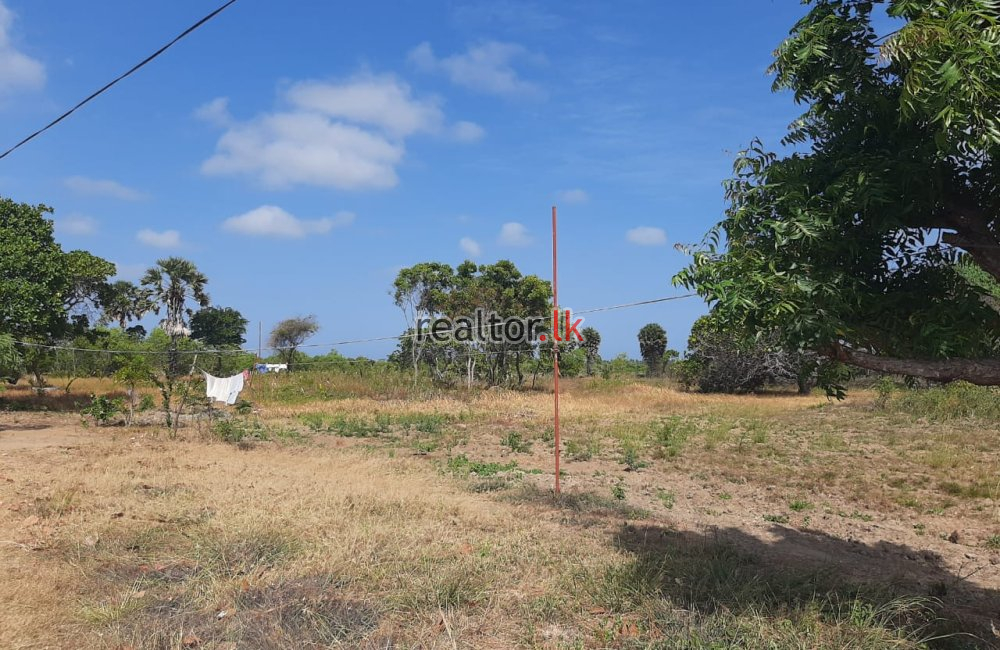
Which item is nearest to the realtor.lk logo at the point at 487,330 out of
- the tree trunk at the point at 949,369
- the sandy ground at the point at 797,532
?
the sandy ground at the point at 797,532

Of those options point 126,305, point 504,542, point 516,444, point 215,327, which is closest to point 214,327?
point 215,327

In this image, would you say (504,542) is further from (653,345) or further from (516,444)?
(653,345)

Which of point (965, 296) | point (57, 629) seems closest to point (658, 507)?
point (965, 296)

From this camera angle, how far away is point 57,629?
4.41 m

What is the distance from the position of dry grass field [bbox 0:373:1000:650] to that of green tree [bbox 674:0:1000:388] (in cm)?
185

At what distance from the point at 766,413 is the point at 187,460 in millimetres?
15283

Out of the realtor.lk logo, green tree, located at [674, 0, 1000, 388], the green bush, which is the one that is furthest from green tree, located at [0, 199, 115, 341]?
the green bush

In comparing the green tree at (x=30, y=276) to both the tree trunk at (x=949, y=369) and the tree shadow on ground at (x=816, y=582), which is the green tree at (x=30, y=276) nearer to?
the tree shadow on ground at (x=816, y=582)

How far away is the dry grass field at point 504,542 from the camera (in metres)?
4.56

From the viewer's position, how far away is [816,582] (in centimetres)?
534

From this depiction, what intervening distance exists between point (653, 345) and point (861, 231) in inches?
1721

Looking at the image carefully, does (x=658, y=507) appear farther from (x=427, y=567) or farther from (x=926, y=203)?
(x=926, y=203)

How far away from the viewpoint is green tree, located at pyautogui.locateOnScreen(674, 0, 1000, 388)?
4.23 metres

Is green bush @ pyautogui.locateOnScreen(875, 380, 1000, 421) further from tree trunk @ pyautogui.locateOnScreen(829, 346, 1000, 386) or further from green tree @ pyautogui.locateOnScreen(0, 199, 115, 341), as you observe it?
green tree @ pyautogui.locateOnScreen(0, 199, 115, 341)
